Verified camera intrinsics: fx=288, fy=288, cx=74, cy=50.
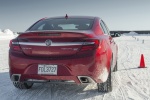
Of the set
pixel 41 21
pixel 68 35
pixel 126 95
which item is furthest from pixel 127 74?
pixel 68 35

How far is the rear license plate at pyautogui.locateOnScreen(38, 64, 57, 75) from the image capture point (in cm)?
496

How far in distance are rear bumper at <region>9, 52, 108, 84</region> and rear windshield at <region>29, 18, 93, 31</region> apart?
956 millimetres

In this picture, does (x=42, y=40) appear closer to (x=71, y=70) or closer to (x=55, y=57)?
(x=55, y=57)

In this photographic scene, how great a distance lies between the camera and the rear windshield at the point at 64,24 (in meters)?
5.79

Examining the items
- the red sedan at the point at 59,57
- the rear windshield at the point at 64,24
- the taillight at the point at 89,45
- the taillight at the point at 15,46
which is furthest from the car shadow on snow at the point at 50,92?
the rear windshield at the point at 64,24

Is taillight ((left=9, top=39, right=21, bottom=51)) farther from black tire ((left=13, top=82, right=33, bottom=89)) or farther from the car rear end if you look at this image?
black tire ((left=13, top=82, right=33, bottom=89))

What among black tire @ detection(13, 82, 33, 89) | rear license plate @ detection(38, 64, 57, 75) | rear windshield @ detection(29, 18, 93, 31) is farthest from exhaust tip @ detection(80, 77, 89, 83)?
black tire @ detection(13, 82, 33, 89)

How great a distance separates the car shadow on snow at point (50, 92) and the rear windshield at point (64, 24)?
1.32 meters

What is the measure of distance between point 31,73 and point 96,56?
1.18 meters

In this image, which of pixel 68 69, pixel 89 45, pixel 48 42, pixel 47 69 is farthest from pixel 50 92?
pixel 89 45

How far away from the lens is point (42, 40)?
500cm

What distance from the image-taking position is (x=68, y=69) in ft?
16.2

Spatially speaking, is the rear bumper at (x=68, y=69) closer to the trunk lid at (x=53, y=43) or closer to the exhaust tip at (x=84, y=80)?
the exhaust tip at (x=84, y=80)

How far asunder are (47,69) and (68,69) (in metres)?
0.37
